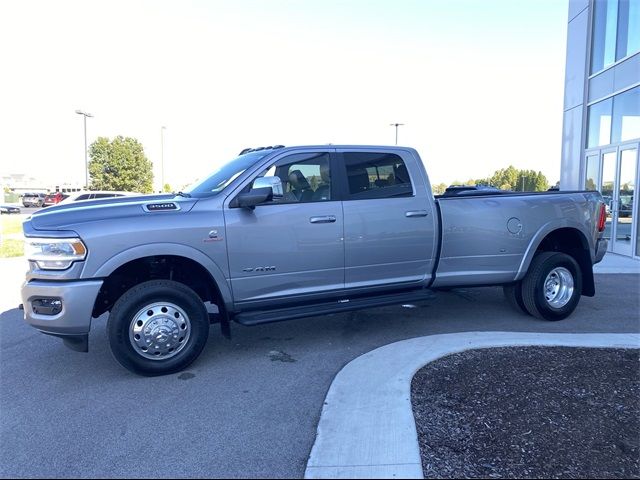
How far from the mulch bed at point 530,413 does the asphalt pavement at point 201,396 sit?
880 mm

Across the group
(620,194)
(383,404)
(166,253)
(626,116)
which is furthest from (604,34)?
(166,253)

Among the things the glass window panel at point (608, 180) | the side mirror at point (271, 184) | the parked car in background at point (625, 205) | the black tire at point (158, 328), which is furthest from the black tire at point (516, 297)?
the glass window panel at point (608, 180)

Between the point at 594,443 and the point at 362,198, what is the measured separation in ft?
9.92

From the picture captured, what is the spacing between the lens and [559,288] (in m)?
6.25

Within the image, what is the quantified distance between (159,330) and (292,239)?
1.50m

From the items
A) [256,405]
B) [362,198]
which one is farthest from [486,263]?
[256,405]

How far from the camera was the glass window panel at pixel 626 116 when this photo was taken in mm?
11669

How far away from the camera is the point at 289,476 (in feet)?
9.36

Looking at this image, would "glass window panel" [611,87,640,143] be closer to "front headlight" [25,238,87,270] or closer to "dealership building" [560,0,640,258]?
"dealership building" [560,0,640,258]

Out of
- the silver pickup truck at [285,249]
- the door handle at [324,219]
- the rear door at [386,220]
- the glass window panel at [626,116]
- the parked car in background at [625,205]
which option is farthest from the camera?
the parked car in background at [625,205]

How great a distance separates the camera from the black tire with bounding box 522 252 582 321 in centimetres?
605

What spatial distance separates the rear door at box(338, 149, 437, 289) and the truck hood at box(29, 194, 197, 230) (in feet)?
5.52

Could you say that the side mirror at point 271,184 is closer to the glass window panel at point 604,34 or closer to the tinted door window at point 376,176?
the tinted door window at point 376,176

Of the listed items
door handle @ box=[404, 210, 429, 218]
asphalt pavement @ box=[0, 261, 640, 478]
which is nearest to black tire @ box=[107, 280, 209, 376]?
asphalt pavement @ box=[0, 261, 640, 478]
